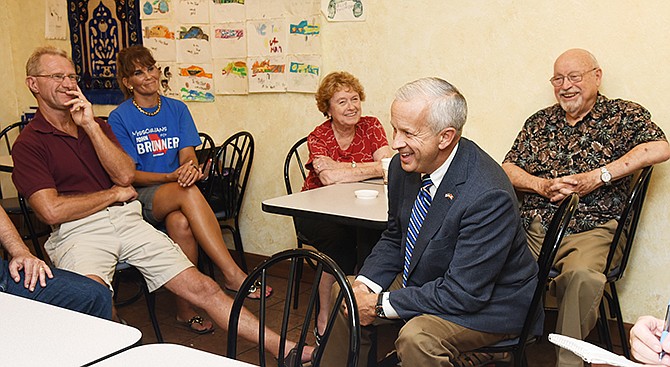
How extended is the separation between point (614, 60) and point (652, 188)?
589 millimetres

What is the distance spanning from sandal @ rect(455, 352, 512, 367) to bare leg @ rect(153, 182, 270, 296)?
148 cm

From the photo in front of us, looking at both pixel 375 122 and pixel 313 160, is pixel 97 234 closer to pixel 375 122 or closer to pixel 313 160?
pixel 313 160

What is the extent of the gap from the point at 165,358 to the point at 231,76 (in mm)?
3072

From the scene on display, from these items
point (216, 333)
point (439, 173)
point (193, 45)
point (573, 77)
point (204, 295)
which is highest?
point (193, 45)

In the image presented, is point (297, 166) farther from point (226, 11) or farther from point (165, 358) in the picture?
point (165, 358)

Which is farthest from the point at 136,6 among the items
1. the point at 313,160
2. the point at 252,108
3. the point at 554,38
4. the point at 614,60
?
the point at 614,60

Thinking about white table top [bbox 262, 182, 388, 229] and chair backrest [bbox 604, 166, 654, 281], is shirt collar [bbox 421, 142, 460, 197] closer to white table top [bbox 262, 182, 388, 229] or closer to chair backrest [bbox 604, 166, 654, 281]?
white table top [bbox 262, 182, 388, 229]

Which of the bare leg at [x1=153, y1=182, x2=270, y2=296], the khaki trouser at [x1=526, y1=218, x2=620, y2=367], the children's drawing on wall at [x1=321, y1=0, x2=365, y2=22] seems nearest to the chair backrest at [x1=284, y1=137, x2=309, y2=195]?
the bare leg at [x1=153, y1=182, x2=270, y2=296]

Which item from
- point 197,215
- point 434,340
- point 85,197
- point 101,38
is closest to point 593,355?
point 434,340

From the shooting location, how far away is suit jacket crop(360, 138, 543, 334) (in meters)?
1.97

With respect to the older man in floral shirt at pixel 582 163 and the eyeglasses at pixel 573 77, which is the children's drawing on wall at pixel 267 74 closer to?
the older man in floral shirt at pixel 582 163

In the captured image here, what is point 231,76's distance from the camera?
421 cm

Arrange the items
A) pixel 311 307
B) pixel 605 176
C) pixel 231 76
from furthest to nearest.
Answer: pixel 231 76 → pixel 605 176 → pixel 311 307

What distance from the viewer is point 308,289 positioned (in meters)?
4.01
